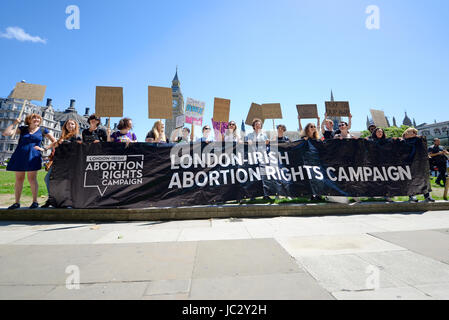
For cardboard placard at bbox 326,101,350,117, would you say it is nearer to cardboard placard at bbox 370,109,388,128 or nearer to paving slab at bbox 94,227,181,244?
cardboard placard at bbox 370,109,388,128

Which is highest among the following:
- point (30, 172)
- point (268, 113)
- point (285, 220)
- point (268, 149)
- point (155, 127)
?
point (268, 113)

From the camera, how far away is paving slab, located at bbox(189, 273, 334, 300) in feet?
5.34

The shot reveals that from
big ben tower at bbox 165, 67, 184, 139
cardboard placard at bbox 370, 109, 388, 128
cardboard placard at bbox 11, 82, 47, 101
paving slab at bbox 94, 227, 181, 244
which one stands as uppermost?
big ben tower at bbox 165, 67, 184, 139

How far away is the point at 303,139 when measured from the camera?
5.56m

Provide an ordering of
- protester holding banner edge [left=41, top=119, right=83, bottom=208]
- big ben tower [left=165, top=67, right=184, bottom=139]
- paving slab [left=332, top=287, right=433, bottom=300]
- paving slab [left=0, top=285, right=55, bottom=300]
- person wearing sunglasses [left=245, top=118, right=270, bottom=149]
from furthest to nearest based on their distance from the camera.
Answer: big ben tower [left=165, top=67, right=184, bottom=139]
person wearing sunglasses [left=245, top=118, right=270, bottom=149]
protester holding banner edge [left=41, top=119, right=83, bottom=208]
paving slab [left=0, top=285, right=55, bottom=300]
paving slab [left=332, top=287, right=433, bottom=300]

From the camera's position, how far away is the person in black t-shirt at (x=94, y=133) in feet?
17.1

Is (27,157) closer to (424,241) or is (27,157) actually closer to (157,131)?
(157,131)

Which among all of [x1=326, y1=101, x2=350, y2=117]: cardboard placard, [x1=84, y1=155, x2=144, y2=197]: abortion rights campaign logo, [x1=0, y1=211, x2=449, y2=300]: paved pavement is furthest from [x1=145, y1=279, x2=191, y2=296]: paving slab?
[x1=326, y1=101, x2=350, y2=117]: cardboard placard

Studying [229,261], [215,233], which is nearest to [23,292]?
[229,261]

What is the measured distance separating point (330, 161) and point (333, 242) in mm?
2938

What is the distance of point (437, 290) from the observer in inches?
66.6

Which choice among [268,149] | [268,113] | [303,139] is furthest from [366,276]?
[268,113]

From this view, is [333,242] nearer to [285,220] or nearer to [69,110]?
[285,220]

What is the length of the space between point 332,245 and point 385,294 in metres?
1.16
